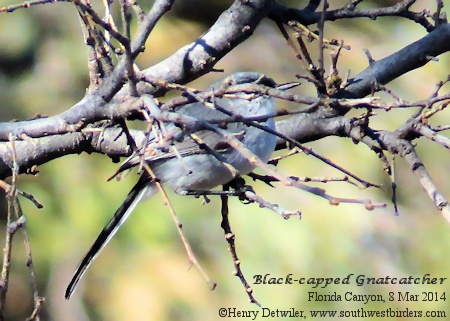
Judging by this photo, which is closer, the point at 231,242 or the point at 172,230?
the point at 231,242

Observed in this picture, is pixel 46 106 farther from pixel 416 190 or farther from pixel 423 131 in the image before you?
pixel 423 131

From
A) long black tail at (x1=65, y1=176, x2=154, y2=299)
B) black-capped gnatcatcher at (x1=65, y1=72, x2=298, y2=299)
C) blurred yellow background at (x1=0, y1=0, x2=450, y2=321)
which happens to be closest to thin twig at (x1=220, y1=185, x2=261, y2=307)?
black-capped gnatcatcher at (x1=65, y1=72, x2=298, y2=299)

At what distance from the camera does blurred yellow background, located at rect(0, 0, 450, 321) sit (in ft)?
13.6

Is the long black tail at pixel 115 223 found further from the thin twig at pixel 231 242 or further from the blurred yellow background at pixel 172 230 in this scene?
the blurred yellow background at pixel 172 230

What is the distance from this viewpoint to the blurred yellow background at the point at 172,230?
163 inches

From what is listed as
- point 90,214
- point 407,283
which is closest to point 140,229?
point 90,214

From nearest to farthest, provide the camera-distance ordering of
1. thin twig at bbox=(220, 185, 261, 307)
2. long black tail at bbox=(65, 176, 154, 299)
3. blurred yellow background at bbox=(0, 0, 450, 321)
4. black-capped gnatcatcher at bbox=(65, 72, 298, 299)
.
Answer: thin twig at bbox=(220, 185, 261, 307), black-capped gnatcatcher at bbox=(65, 72, 298, 299), long black tail at bbox=(65, 176, 154, 299), blurred yellow background at bbox=(0, 0, 450, 321)

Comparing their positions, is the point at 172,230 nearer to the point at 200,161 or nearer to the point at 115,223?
the point at 115,223

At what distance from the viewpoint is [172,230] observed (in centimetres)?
420

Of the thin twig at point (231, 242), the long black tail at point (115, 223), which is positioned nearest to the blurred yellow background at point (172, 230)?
the long black tail at point (115, 223)

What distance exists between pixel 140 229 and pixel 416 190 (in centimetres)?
188

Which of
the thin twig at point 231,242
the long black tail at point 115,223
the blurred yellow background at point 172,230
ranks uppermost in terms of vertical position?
the blurred yellow background at point 172,230

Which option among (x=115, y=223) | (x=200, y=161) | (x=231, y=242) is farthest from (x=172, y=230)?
(x=231, y=242)

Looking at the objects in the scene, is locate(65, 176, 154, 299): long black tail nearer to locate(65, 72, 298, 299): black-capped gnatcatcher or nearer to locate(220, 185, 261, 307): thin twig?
locate(65, 72, 298, 299): black-capped gnatcatcher
